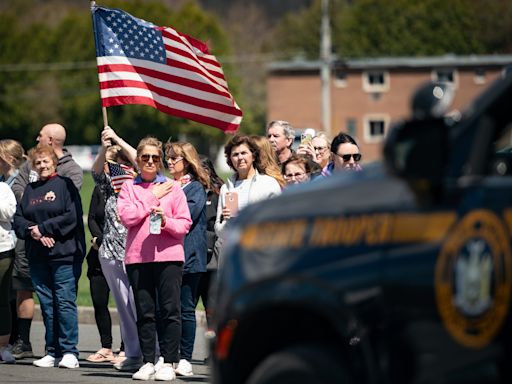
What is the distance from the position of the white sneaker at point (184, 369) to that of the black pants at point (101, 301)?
131 centimetres

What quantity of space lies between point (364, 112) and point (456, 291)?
9727 cm

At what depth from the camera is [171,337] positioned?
10.7 metres

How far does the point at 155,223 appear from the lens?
10.3m

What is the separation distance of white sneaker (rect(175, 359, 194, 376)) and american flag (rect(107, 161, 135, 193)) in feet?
5.22

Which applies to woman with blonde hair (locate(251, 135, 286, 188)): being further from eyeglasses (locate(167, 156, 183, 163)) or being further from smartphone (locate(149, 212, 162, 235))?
smartphone (locate(149, 212, 162, 235))

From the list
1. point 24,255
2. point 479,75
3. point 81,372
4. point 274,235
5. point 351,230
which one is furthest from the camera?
point 479,75

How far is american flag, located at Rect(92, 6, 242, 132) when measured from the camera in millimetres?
12430

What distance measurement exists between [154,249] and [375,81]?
301 feet

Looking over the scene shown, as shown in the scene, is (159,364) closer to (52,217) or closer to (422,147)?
(52,217)

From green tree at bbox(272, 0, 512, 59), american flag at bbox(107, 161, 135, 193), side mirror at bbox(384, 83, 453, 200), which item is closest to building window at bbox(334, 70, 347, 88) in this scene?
green tree at bbox(272, 0, 512, 59)

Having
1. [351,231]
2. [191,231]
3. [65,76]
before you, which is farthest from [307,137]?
[65,76]

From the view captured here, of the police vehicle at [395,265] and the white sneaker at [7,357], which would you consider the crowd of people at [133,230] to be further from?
the police vehicle at [395,265]

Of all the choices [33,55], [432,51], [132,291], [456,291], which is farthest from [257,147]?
[432,51]

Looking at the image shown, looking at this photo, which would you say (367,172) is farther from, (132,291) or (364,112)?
(364,112)
